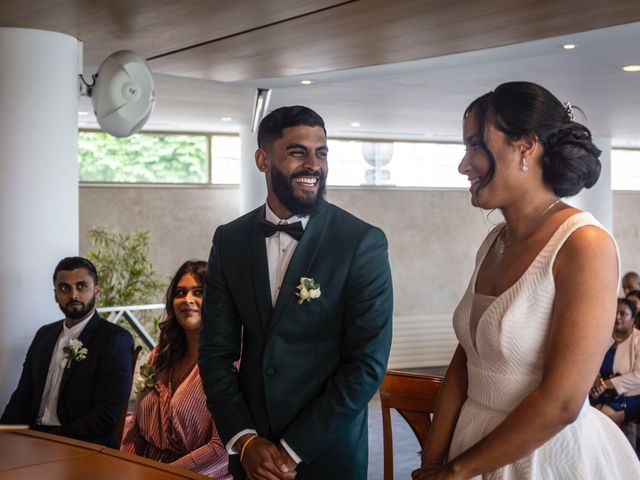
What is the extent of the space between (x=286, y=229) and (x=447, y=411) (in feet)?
2.41

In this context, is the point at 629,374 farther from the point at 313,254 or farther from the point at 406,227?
the point at 406,227

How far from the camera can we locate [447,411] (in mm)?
1972

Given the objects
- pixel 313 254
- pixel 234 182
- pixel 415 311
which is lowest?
pixel 415 311

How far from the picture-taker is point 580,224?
1.70m

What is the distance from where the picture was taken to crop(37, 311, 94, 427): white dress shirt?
4.03m

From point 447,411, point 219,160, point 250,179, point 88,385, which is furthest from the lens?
point 219,160

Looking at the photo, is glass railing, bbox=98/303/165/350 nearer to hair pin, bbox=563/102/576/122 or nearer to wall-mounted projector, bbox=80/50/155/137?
wall-mounted projector, bbox=80/50/155/137

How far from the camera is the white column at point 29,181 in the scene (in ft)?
14.8

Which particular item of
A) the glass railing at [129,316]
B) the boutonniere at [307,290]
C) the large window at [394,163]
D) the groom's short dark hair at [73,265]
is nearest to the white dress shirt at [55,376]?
the groom's short dark hair at [73,265]

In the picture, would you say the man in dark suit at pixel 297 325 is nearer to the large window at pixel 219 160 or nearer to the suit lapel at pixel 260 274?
the suit lapel at pixel 260 274

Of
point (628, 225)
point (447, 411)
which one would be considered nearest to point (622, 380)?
point (447, 411)

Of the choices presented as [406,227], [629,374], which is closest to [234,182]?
[406,227]

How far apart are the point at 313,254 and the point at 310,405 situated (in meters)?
0.40

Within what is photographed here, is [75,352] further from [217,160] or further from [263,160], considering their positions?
[217,160]
